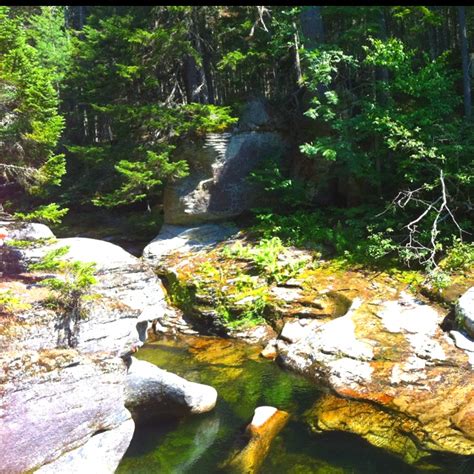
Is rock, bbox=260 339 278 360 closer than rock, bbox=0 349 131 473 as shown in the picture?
No

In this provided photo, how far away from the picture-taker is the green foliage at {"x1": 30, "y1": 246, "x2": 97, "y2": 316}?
6883 mm

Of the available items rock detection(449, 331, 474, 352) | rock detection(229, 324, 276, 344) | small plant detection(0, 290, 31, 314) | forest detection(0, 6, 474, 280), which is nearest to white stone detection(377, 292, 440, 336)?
rock detection(449, 331, 474, 352)

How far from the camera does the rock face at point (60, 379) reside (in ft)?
18.5

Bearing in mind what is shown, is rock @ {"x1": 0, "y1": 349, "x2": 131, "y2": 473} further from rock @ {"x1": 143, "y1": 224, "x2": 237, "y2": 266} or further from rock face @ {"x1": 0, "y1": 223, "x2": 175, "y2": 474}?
rock @ {"x1": 143, "y1": 224, "x2": 237, "y2": 266}

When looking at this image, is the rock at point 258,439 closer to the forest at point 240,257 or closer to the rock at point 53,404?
the forest at point 240,257

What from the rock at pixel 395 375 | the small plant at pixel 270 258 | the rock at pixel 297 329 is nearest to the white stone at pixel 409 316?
the rock at pixel 395 375

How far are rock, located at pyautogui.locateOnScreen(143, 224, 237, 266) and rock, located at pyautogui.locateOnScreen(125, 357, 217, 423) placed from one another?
21.6 feet

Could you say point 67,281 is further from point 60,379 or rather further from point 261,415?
point 261,415

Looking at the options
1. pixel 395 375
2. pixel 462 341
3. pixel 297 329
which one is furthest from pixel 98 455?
pixel 462 341

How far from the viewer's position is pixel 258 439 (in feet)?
22.2

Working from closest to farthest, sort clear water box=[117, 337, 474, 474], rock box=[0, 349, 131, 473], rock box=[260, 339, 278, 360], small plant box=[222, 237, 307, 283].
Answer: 1. rock box=[0, 349, 131, 473]
2. clear water box=[117, 337, 474, 474]
3. rock box=[260, 339, 278, 360]
4. small plant box=[222, 237, 307, 283]

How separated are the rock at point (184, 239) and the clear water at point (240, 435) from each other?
5188 mm

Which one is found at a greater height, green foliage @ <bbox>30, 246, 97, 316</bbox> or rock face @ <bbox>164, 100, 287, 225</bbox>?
rock face @ <bbox>164, 100, 287, 225</bbox>

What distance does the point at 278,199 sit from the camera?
1577cm
